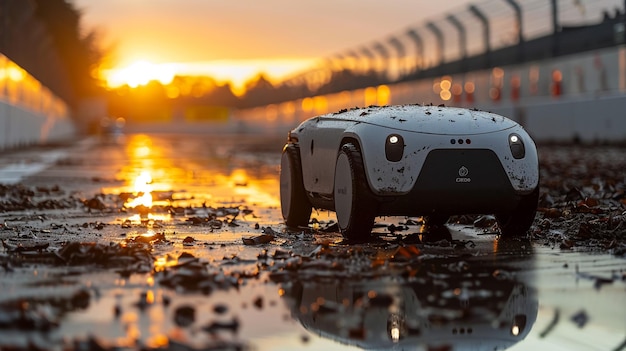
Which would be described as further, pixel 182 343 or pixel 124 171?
pixel 124 171

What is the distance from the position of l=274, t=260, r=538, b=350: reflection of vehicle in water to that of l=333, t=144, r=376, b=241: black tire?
49.9 inches

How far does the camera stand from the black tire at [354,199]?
755 centimetres

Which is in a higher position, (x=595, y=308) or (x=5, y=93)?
(x=5, y=93)

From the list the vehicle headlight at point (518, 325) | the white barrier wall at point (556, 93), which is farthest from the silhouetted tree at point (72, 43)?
the vehicle headlight at point (518, 325)

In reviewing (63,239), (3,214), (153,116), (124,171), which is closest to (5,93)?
(124,171)

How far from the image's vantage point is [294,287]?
5.72 meters

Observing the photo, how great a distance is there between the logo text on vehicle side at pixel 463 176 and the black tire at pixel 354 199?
528mm

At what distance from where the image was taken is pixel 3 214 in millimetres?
10531

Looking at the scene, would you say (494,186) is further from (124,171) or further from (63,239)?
(124,171)

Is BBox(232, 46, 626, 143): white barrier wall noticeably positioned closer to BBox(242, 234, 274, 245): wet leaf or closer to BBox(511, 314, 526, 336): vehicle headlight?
BBox(242, 234, 274, 245): wet leaf

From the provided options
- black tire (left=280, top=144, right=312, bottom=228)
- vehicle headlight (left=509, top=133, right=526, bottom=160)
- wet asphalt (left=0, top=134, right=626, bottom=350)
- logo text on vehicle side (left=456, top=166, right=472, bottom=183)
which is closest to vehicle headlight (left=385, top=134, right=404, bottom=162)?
logo text on vehicle side (left=456, top=166, right=472, bottom=183)

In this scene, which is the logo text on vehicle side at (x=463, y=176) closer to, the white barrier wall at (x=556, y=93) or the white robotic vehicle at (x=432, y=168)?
the white robotic vehicle at (x=432, y=168)

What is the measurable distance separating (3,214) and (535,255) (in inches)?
204

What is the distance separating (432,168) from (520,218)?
0.79m
